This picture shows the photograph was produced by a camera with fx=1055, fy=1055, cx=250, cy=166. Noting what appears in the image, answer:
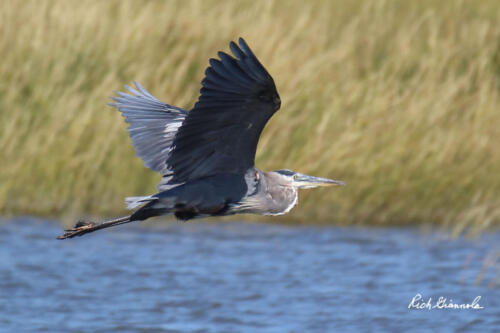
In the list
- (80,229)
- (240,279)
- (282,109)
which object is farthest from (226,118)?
(282,109)

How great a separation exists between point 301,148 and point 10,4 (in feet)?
9.91

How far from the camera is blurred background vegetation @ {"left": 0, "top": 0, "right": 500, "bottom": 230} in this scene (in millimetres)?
8289

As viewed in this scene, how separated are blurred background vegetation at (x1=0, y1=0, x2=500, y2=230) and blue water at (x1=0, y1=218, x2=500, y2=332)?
278 millimetres

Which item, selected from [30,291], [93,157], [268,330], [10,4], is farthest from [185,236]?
[10,4]

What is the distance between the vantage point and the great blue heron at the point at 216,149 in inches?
186

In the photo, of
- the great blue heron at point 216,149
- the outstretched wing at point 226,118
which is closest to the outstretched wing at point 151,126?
the great blue heron at point 216,149

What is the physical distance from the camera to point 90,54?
9125 millimetres

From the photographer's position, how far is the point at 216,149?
5.12 metres

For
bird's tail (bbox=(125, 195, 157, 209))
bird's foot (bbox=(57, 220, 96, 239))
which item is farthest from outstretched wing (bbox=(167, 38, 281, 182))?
bird's foot (bbox=(57, 220, 96, 239))

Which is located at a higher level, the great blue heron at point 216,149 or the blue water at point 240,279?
the great blue heron at point 216,149

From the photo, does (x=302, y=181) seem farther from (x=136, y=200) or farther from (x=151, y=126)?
(x=151, y=126)

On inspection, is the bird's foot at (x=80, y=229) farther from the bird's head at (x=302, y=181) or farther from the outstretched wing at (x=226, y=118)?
the bird's head at (x=302, y=181)

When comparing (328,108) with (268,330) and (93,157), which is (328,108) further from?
(268,330)

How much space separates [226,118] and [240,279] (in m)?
2.40
